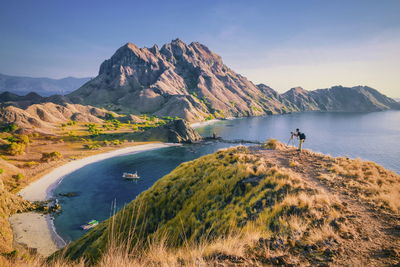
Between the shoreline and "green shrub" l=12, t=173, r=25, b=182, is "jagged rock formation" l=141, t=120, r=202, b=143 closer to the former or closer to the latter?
the shoreline

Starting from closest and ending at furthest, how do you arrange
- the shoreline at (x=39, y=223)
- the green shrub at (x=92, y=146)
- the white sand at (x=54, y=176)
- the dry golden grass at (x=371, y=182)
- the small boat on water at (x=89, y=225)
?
the dry golden grass at (x=371, y=182)
the shoreline at (x=39, y=223)
the small boat on water at (x=89, y=225)
the white sand at (x=54, y=176)
the green shrub at (x=92, y=146)

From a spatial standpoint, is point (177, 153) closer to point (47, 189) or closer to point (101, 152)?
point (101, 152)

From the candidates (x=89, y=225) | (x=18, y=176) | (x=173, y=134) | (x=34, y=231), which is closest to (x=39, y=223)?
(x=34, y=231)

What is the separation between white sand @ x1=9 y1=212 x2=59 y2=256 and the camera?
1134 inches

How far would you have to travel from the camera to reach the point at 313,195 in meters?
10.2

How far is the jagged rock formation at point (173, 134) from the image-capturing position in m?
113

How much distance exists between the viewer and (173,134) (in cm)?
11419

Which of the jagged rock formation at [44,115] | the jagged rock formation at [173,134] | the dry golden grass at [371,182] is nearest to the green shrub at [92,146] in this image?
the jagged rock formation at [173,134]

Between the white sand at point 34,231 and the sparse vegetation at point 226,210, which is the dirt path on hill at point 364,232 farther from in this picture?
the white sand at point 34,231

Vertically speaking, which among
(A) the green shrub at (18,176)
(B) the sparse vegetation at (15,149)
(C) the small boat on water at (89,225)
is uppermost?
(B) the sparse vegetation at (15,149)

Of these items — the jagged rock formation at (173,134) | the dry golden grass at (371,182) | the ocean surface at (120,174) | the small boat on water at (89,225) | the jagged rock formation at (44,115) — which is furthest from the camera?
the jagged rock formation at (173,134)

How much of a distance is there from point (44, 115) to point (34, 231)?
12100 centimetres

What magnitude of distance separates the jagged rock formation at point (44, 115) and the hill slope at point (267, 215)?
396ft

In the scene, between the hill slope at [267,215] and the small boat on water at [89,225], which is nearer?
the hill slope at [267,215]
